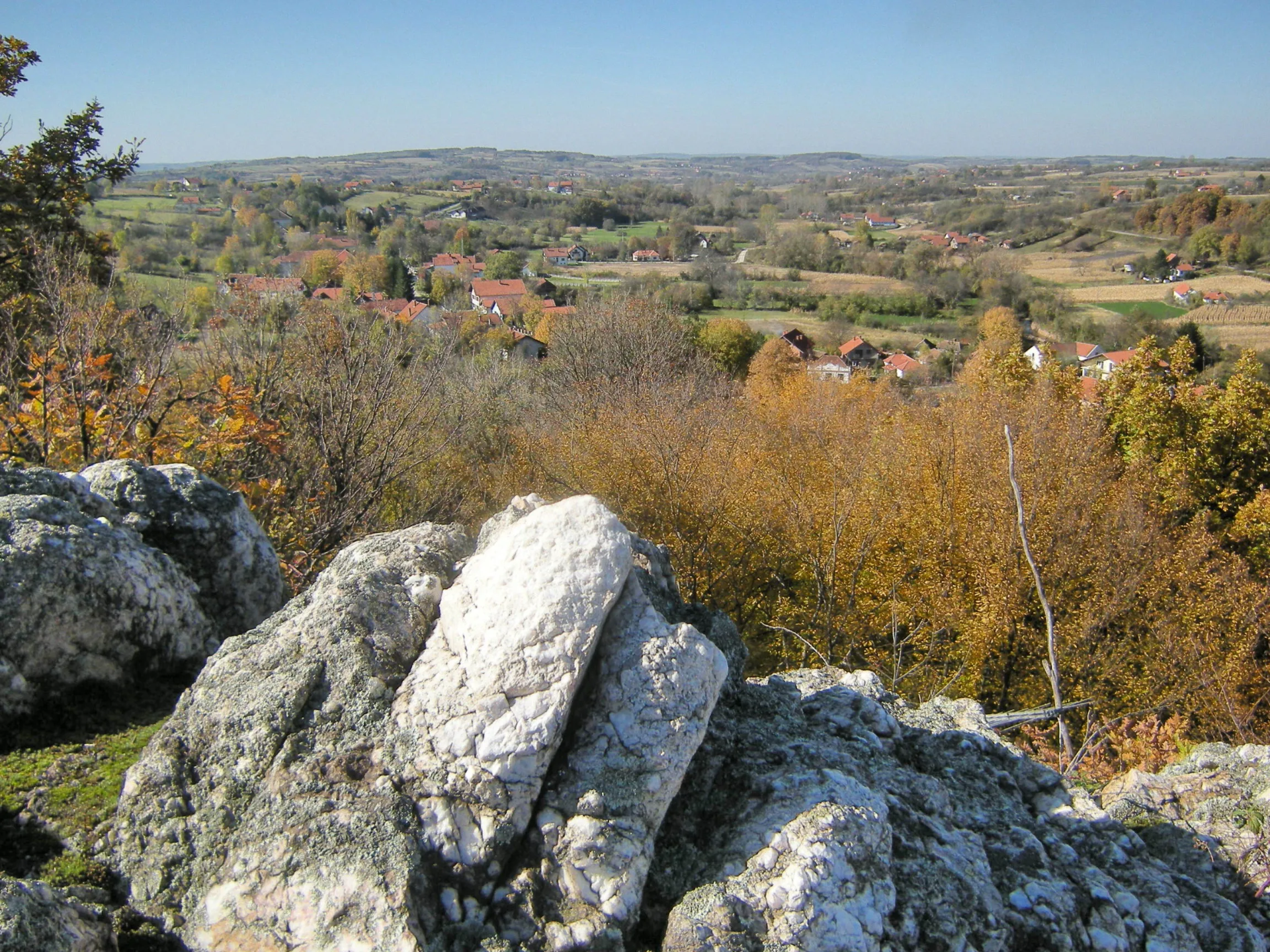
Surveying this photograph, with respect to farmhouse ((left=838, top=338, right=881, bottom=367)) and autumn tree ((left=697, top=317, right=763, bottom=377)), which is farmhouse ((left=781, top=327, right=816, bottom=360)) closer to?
Result: farmhouse ((left=838, top=338, right=881, bottom=367))

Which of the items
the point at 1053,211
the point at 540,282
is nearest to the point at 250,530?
the point at 540,282

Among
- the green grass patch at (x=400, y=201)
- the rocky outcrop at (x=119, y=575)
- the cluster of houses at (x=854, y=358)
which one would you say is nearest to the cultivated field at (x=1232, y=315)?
the cluster of houses at (x=854, y=358)

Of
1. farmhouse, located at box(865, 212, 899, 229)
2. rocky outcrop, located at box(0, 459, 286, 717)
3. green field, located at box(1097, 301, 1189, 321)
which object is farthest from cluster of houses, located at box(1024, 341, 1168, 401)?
farmhouse, located at box(865, 212, 899, 229)

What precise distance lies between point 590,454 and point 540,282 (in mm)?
54018

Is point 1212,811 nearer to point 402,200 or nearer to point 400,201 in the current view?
point 400,201

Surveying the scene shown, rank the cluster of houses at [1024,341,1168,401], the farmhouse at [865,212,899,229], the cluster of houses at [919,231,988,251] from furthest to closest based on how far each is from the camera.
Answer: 1. the farmhouse at [865,212,899,229]
2. the cluster of houses at [919,231,988,251]
3. the cluster of houses at [1024,341,1168,401]

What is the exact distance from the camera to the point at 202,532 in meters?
5.81

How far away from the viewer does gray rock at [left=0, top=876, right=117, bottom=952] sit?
2.72 metres

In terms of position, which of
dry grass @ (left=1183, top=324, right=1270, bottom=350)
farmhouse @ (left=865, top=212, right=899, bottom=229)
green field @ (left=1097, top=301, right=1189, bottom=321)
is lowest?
dry grass @ (left=1183, top=324, right=1270, bottom=350)

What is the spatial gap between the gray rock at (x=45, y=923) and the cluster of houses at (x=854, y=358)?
43.9 m

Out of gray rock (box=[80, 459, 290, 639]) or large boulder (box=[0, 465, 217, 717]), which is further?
gray rock (box=[80, 459, 290, 639])

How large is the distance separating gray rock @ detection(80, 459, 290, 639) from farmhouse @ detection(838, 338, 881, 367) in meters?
52.8

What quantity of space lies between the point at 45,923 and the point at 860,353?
5788 centimetres

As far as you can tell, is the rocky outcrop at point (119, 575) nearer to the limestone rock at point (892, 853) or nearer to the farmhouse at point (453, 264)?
the limestone rock at point (892, 853)
